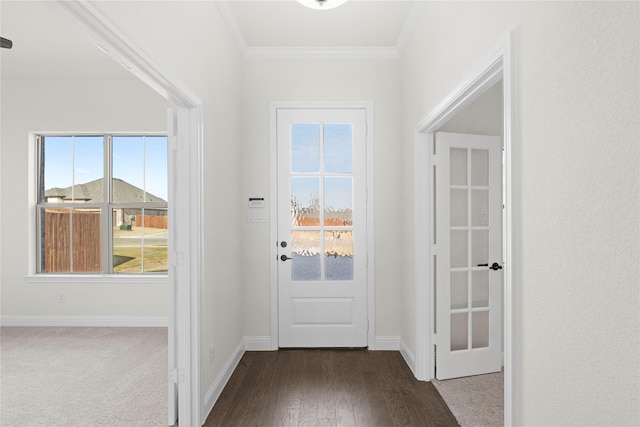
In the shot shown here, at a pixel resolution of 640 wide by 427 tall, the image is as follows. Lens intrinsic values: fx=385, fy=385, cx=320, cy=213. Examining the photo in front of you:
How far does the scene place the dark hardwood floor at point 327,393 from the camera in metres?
2.46

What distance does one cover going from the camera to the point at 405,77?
11.6ft

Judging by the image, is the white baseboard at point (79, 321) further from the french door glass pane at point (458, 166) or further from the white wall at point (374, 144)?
the french door glass pane at point (458, 166)

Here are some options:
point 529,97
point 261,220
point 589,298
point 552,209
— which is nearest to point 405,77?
point 261,220

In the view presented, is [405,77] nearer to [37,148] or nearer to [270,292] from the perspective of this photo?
Answer: [270,292]

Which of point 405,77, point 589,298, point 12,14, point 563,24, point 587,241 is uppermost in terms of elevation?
point 12,14

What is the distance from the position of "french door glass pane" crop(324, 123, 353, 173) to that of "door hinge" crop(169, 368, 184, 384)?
7.38 ft

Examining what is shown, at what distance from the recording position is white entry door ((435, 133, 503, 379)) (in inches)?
118

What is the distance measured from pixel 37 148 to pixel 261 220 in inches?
121

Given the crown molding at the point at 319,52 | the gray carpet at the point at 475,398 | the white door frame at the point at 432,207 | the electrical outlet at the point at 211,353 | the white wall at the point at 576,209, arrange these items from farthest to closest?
the crown molding at the point at 319,52
the electrical outlet at the point at 211,353
the gray carpet at the point at 475,398
the white door frame at the point at 432,207
the white wall at the point at 576,209

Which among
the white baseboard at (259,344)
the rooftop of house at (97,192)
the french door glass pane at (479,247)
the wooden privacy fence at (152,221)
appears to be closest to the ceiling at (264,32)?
the rooftop of house at (97,192)

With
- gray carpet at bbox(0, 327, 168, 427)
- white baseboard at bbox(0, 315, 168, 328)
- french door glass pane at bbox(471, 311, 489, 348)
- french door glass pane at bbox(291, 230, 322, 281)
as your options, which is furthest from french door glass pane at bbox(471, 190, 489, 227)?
white baseboard at bbox(0, 315, 168, 328)

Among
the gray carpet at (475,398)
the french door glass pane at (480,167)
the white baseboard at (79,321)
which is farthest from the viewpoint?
the white baseboard at (79,321)

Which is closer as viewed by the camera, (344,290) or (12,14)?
(12,14)

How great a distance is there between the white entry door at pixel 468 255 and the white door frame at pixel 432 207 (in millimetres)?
73
